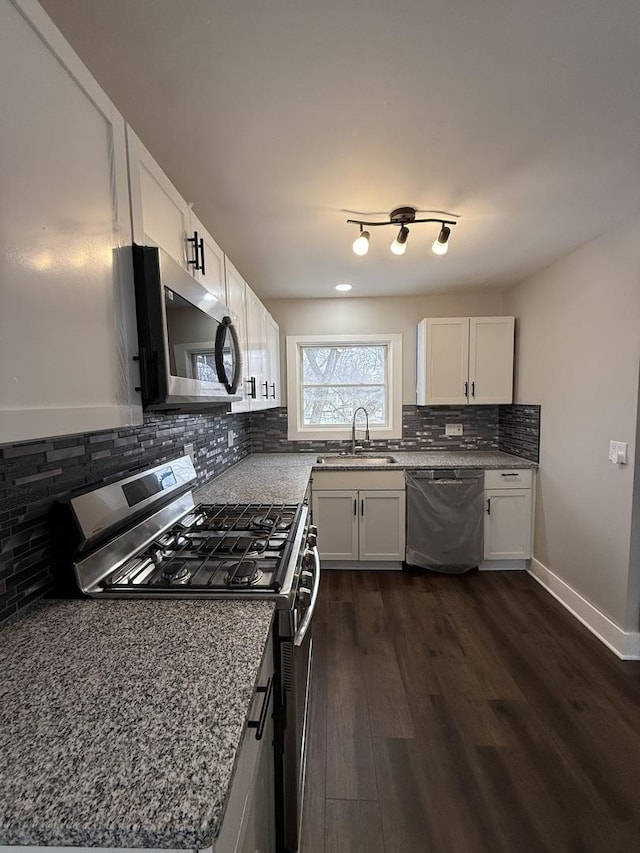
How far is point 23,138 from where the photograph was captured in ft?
2.03

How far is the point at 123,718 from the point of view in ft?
2.01

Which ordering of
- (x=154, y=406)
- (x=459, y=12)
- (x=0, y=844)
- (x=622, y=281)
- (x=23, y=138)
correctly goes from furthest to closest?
1. (x=622, y=281)
2. (x=154, y=406)
3. (x=459, y=12)
4. (x=23, y=138)
5. (x=0, y=844)

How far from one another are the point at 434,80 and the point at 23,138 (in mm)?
1096

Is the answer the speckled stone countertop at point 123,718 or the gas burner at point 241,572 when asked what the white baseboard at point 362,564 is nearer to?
the gas burner at point 241,572

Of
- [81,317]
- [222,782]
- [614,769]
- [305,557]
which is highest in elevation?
[81,317]

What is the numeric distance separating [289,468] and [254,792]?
2.14m

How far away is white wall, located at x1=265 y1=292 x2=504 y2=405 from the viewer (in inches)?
135

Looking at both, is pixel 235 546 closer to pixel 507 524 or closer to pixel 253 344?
pixel 253 344

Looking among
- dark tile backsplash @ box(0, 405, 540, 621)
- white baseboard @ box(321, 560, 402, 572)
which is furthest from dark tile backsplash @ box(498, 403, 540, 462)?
white baseboard @ box(321, 560, 402, 572)

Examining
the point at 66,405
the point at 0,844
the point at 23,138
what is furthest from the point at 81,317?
the point at 0,844

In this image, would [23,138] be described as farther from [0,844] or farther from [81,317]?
[0,844]

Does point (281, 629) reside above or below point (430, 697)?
above

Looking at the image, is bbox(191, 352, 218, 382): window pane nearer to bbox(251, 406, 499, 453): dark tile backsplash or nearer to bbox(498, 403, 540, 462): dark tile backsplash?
bbox(251, 406, 499, 453): dark tile backsplash

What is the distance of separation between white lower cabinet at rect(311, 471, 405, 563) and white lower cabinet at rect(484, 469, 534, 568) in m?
0.67
